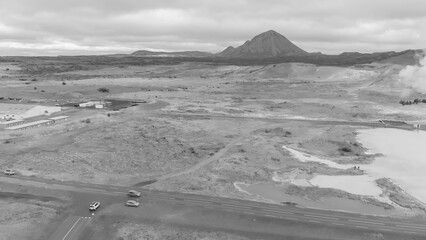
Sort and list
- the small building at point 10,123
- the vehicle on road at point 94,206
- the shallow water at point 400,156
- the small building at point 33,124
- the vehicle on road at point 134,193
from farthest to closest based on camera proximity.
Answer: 1. the small building at point 10,123
2. the small building at point 33,124
3. the shallow water at point 400,156
4. the vehicle on road at point 134,193
5. the vehicle on road at point 94,206

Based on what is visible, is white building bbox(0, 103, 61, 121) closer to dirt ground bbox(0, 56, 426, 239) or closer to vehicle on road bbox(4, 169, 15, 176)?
dirt ground bbox(0, 56, 426, 239)

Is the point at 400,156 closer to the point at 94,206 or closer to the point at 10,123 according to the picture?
the point at 94,206

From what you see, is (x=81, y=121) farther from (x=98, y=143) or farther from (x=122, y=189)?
(x=122, y=189)

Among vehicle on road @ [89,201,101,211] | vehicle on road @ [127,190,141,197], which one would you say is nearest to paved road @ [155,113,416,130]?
vehicle on road @ [127,190,141,197]

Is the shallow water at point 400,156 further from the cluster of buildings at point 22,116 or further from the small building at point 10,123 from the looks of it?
the small building at point 10,123

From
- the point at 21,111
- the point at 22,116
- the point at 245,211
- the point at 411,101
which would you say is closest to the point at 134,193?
the point at 245,211

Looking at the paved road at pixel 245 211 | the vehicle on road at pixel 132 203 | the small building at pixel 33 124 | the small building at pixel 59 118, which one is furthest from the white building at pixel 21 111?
the vehicle on road at pixel 132 203

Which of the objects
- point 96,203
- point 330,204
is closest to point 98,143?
point 96,203
